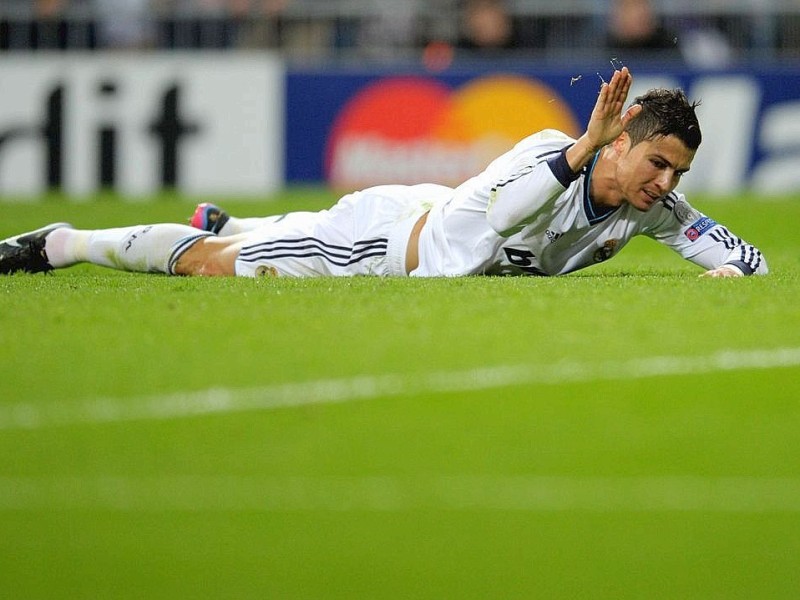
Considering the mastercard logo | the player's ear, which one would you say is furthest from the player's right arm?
the mastercard logo

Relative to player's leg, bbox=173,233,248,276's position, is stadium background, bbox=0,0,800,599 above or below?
above

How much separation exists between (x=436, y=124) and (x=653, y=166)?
37.4 ft

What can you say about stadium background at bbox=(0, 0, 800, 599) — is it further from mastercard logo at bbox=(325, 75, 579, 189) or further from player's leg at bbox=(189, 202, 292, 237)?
mastercard logo at bbox=(325, 75, 579, 189)

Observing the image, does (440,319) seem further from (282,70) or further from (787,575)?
(282,70)

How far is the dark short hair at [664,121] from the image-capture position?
261 inches

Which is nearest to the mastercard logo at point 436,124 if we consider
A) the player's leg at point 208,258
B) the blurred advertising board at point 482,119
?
the blurred advertising board at point 482,119

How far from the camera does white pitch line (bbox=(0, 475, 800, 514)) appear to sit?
11.8 feet

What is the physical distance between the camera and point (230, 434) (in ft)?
13.9

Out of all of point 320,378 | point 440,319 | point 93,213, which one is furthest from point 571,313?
point 93,213

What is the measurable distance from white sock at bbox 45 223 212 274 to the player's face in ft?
7.34

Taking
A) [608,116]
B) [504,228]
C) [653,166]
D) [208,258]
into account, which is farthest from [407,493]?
[208,258]

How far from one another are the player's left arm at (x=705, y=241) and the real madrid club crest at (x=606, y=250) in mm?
273

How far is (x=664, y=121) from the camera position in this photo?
6.62m

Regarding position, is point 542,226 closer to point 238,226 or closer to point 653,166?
point 653,166
